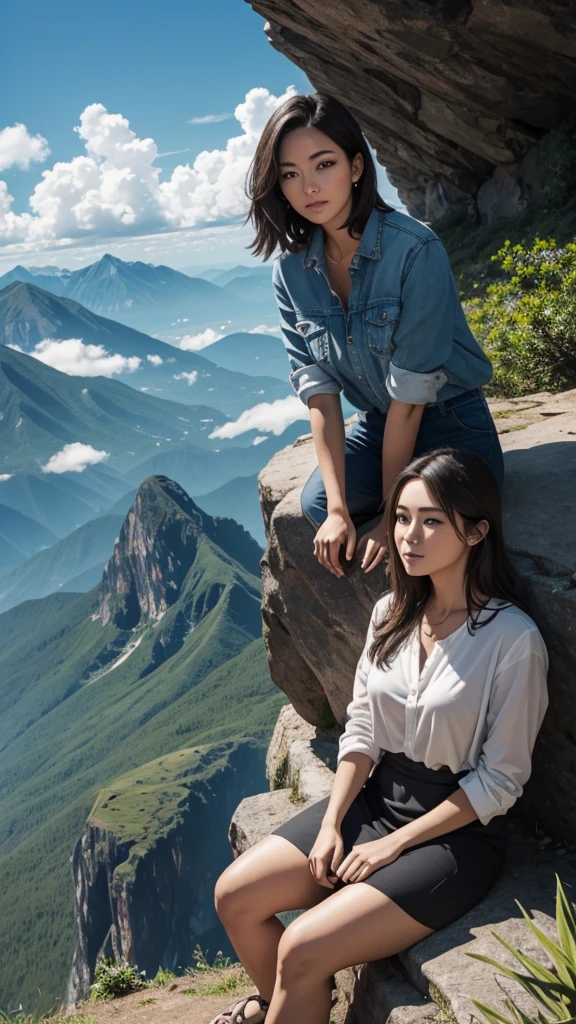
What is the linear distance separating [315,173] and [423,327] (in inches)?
27.4

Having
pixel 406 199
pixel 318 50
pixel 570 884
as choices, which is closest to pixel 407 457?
pixel 570 884

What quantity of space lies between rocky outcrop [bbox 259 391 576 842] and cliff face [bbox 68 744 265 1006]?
79.9 meters

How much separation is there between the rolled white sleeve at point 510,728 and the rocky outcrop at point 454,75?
47.5 feet

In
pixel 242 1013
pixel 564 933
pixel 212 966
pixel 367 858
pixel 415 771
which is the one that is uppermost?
pixel 415 771

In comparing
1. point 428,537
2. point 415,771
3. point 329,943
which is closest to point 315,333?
point 428,537

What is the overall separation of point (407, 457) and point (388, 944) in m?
1.80

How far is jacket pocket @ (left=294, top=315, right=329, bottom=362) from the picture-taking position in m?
3.86

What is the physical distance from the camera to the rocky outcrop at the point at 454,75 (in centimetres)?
1530

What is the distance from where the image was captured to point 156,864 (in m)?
83.4

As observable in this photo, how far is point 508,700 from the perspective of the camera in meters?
2.96

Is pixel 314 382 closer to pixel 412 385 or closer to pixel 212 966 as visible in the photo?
pixel 412 385

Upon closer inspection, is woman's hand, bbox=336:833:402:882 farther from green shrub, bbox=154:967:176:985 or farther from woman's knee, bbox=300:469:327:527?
green shrub, bbox=154:967:176:985

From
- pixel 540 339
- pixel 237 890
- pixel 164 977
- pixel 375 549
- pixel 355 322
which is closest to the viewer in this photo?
pixel 237 890

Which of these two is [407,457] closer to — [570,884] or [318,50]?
[570,884]
